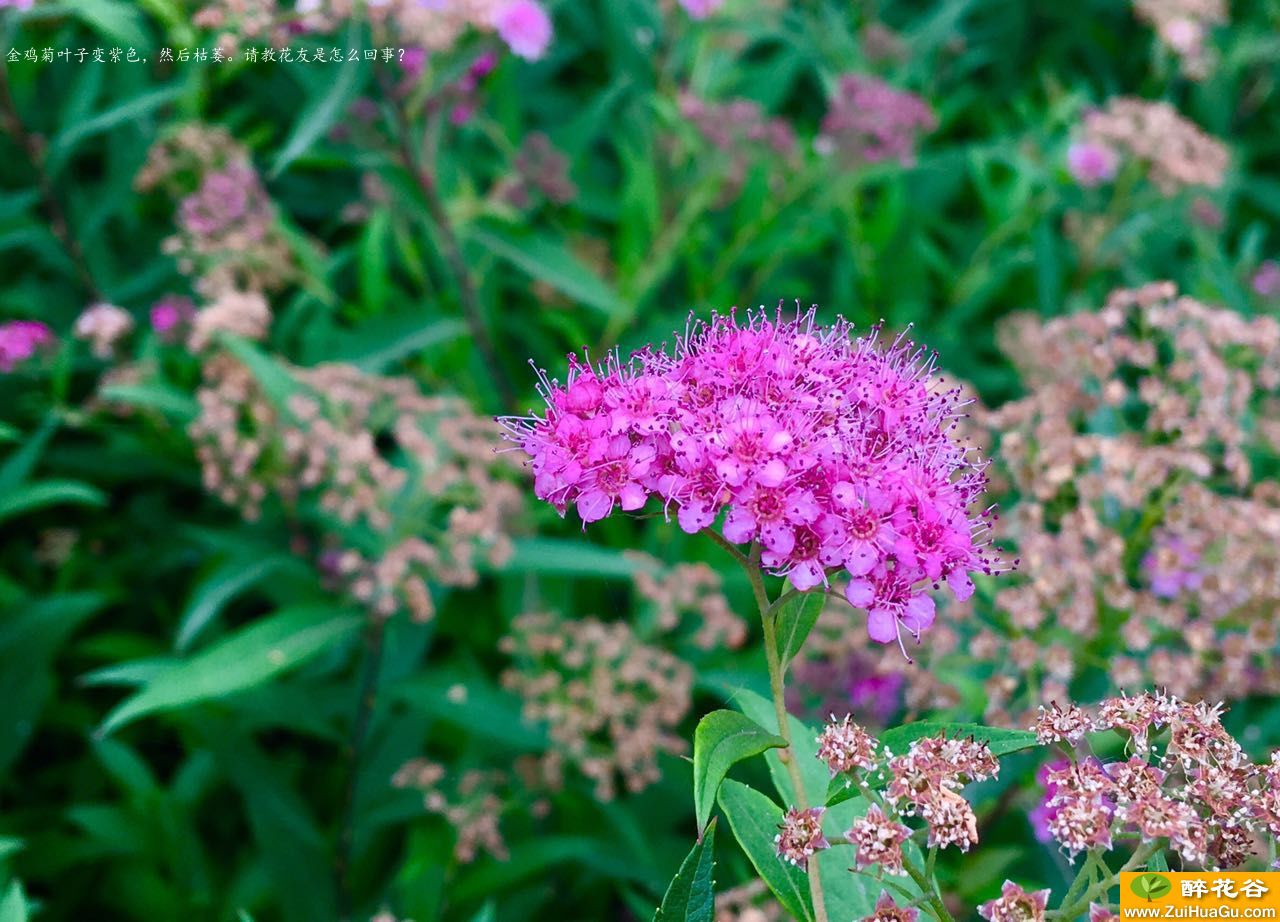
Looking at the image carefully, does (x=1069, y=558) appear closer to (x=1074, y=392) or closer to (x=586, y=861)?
(x=1074, y=392)

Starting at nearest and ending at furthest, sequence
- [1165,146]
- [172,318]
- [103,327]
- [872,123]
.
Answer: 1. [103,327]
2. [172,318]
3. [872,123]
4. [1165,146]

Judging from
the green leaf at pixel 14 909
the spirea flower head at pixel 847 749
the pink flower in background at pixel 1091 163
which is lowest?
the green leaf at pixel 14 909

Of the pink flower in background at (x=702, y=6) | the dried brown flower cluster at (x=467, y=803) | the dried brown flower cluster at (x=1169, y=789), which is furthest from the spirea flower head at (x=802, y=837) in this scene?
the pink flower in background at (x=702, y=6)

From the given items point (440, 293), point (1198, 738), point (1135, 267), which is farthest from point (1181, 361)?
point (440, 293)

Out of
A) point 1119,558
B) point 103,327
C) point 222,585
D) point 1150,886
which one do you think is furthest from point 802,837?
point 103,327

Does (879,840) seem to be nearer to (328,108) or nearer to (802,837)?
(802,837)

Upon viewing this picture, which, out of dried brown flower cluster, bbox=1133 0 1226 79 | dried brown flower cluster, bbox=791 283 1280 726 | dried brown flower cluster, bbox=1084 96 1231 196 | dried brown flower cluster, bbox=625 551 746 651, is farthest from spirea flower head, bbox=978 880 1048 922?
dried brown flower cluster, bbox=1133 0 1226 79

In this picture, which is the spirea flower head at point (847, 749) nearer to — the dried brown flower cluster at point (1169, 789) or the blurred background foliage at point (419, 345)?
the dried brown flower cluster at point (1169, 789)
